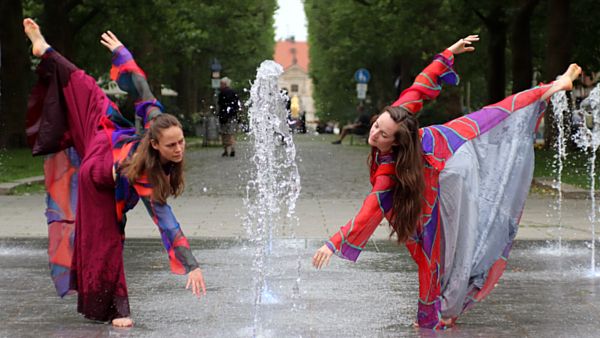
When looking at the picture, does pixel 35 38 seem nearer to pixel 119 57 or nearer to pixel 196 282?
pixel 119 57

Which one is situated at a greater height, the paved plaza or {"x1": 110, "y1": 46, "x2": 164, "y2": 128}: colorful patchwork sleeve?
{"x1": 110, "y1": 46, "x2": 164, "y2": 128}: colorful patchwork sleeve

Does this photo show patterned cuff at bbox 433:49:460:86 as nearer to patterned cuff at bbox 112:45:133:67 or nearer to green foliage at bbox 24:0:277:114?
patterned cuff at bbox 112:45:133:67

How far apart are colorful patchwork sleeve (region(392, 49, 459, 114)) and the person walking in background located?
19.5m

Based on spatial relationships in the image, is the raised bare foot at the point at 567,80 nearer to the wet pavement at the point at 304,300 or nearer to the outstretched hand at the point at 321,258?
the wet pavement at the point at 304,300

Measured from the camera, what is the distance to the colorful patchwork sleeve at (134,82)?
22.3ft

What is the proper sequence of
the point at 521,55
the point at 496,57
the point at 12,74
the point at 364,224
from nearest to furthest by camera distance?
the point at 364,224 < the point at 12,74 < the point at 521,55 < the point at 496,57

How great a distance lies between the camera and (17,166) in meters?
22.1

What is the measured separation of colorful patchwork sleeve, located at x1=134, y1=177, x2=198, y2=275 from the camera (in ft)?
20.2

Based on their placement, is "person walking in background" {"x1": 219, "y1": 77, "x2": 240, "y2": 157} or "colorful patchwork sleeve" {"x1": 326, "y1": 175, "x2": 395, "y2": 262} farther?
"person walking in background" {"x1": 219, "y1": 77, "x2": 240, "y2": 157}

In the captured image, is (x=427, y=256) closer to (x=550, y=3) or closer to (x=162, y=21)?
(x=550, y=3)

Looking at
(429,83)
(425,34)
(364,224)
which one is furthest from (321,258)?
(425,34)

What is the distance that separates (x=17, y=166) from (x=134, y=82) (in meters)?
15.9

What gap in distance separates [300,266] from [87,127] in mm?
3153

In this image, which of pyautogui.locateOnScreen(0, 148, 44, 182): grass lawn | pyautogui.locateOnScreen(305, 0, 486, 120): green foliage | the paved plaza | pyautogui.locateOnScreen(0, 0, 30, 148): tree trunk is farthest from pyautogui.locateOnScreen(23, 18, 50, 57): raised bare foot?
pyautogui.locateOnScreen(305, 0, 486, 120): green foliage
